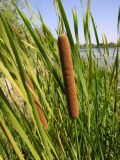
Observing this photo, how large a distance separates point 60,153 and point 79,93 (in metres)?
0.34

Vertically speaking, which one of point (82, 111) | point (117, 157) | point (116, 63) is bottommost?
point (117, 157)

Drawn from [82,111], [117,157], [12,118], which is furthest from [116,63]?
[12,118]

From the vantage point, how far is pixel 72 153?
1109mm

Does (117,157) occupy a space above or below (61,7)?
below

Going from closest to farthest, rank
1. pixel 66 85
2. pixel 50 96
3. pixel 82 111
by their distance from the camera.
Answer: pixel 66 85 < pixel 82 111 < pixel 50 96

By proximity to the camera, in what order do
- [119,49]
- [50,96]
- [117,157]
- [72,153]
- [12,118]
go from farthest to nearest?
[50,96]
[117,157]
[119,49]
[72,153]
[12,118]

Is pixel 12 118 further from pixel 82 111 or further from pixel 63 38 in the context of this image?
pixel 82 111

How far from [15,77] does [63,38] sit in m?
0.19

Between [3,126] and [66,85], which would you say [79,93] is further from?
[3,126]

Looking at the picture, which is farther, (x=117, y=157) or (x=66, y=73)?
(x=117, y=157)

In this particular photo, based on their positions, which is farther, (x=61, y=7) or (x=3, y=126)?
(x=61, y=7)

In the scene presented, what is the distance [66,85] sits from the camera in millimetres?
894

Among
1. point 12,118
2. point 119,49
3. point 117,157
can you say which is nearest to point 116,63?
point 119,49

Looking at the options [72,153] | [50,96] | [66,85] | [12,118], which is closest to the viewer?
[12,118]
